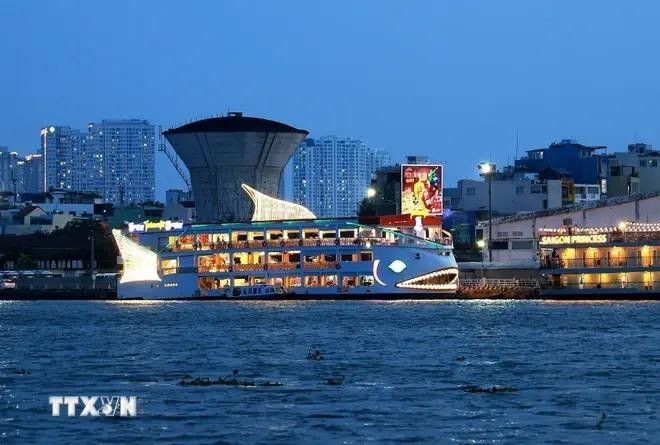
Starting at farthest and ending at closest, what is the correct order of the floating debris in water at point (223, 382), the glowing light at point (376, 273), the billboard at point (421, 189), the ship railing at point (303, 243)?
the billboard at point (421, 189), the glowing light at point (376, 273), the ship railing at point (303, 243), the floating debris in water at point (223, 382)

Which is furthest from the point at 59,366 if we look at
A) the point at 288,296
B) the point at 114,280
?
the point at 114,280

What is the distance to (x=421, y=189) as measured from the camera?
15088 cm

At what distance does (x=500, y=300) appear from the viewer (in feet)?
440

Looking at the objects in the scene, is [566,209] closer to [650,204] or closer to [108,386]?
[650,204]

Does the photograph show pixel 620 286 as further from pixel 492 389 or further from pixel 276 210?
pixel 492 389

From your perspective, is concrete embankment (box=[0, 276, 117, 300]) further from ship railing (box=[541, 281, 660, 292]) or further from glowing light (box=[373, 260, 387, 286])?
ship railing (box=[541, 281, 660, 292])

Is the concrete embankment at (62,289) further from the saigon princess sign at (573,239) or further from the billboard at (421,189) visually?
the saigon princess sign at (573,239)

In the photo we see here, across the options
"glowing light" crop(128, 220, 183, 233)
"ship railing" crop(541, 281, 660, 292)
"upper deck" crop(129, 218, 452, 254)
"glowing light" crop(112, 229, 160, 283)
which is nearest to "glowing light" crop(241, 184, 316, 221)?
"upper deck" crop(129, 218, 452, 254)

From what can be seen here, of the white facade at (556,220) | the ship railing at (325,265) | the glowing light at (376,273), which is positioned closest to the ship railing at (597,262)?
the glowing light at (376,273)

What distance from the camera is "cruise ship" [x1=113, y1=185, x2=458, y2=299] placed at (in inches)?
5246

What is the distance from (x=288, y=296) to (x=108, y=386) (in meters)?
86.1

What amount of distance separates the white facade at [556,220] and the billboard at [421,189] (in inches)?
292

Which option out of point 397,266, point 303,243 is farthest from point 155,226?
point 397,266

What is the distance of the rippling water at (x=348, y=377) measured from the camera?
132ft
